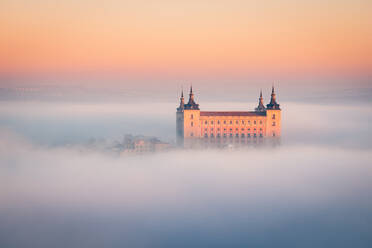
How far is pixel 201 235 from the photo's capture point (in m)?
127

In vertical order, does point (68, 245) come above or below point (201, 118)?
below

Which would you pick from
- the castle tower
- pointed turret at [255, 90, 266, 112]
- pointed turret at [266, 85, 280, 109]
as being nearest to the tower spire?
pointed turret at [255, 90, 266, 112]

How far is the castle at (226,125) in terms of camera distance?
15475 cm

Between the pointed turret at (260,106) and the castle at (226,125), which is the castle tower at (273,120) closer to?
the castle at (226,125)

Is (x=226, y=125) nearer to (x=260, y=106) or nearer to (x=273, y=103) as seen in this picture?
(x=273, y=103)

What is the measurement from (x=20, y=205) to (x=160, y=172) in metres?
36.5

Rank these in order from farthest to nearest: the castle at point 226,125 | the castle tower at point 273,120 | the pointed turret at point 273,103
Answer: the pointed turret at point 273,103, the castle tower at point 273,120, the castle at point 226,125

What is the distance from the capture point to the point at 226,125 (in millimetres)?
154750

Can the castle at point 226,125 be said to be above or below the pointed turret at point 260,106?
below

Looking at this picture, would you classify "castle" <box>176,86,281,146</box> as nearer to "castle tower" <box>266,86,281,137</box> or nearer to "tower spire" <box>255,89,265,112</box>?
"castle tower" <box>266,86,281,137</box>

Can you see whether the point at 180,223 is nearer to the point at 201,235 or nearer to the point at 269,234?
the point at 201,235

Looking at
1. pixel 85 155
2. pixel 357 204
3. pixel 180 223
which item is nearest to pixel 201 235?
pixel 180 223

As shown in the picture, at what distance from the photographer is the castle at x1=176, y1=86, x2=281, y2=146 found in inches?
6093

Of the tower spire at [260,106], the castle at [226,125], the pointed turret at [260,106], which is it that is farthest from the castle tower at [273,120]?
the tower spire at [260,106]
